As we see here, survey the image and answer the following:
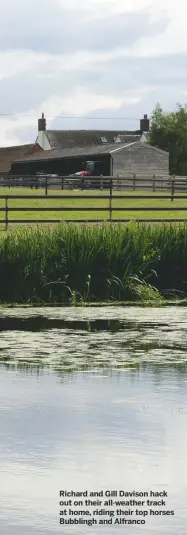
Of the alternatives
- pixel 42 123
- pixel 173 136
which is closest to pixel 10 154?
pixel 42 123

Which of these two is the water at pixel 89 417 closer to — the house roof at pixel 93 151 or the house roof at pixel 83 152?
the house roof at pixel 93 151

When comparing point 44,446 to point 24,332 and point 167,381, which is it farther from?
point 24,332

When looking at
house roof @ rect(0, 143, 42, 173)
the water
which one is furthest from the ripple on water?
house roof @ rect(0, 143, 42, 173)

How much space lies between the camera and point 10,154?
137500 mm

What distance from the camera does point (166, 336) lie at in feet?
54.5

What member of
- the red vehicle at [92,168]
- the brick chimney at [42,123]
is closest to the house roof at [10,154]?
the brick chimney at [42,123]

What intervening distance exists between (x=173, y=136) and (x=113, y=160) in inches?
529

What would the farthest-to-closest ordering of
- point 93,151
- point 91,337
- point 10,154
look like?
1. point 10,154
2. point 93,151
3. point 91,337

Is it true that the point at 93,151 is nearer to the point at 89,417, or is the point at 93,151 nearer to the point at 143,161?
the point at 143,161

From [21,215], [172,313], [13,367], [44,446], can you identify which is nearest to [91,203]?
[21,215]

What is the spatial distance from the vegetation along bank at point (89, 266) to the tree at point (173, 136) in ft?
293

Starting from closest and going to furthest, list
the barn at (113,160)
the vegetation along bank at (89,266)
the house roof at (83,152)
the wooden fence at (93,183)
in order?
the vegetation along bank at (89,266)
the wooden fence at (93,183)
the barn at (113,160)
the house roof at (83,152)

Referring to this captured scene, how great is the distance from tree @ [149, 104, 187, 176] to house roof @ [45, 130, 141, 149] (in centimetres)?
1410

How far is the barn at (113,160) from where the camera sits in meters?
103
